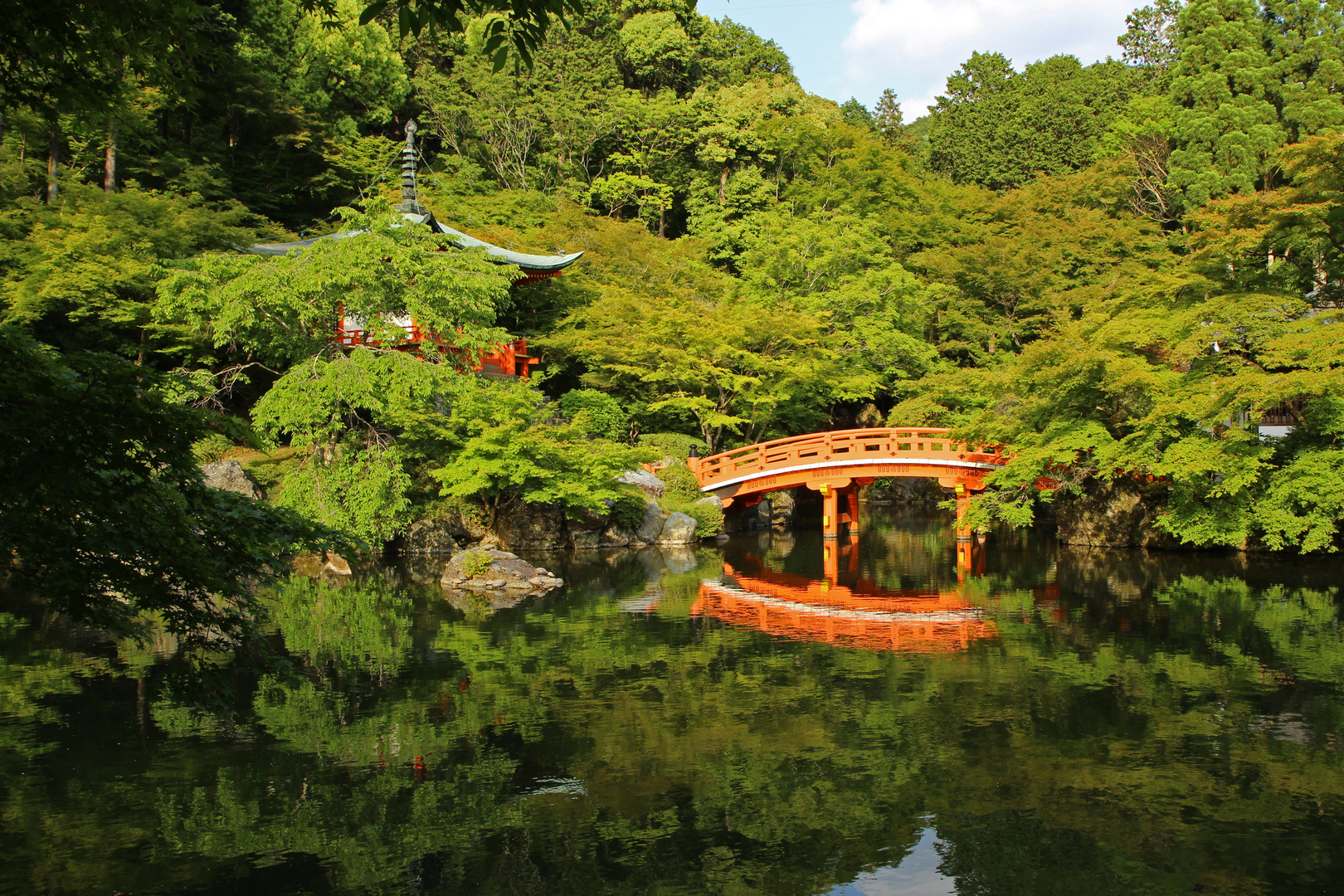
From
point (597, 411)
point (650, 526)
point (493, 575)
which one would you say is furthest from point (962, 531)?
point (493, 575)

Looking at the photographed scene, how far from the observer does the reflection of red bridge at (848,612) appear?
473 inches

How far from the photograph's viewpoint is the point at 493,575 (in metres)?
15.7

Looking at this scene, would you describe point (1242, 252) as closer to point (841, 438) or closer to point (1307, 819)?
point (841, 438)

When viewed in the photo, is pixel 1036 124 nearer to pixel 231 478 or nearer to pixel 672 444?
pixel 672 444

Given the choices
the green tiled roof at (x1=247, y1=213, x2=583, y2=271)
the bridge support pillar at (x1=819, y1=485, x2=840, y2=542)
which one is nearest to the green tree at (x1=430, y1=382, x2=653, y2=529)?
the bridge support pillar at (x1=819, y1=485, x2=840, y2=542)

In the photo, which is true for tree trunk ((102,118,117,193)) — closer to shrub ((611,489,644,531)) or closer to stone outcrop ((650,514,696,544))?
shrub ((611,489,644,531))

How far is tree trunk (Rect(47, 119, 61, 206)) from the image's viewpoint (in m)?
20.7

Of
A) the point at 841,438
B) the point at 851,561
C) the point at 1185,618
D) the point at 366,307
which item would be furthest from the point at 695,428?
the point at 1185,618

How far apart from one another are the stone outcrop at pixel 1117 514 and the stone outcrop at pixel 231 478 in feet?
50.2

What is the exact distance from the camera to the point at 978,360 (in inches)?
1073

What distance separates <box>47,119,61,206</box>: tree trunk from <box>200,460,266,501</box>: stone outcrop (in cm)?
735

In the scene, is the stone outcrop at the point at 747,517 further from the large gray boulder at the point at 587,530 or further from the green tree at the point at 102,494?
the green tree at the point at 102,494

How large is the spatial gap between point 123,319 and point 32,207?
3.58m

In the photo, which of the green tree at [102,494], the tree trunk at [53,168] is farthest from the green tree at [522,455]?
the green tree at [102,494]
